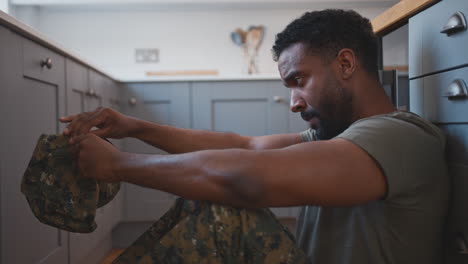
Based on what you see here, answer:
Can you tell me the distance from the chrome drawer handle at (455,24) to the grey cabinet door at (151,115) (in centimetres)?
182

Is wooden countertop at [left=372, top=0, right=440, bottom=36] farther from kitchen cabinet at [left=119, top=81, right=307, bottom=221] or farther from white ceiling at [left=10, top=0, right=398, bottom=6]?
white ceiling at [left=10, top=0, right=398, bottom=6]

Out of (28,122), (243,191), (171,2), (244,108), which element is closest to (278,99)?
(244,108)

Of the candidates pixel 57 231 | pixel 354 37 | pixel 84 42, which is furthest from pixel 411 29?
pixel 84 42

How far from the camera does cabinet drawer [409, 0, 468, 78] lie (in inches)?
33.4

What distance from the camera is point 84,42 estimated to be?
10.8 feet

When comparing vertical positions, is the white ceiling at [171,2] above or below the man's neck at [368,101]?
above

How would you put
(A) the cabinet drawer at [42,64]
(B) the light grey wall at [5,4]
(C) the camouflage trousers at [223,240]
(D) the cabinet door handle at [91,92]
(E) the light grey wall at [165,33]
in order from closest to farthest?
(C) the camouflage trousers at [223,240] → (A) the cabinet drawer at [42,64] → (D) the cabinet door handle at [91,92] → (B) the light grey wall at [5,4] → (E) the light grey wall at [165,33]

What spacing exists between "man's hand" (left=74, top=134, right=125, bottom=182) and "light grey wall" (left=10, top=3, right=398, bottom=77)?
256 cm

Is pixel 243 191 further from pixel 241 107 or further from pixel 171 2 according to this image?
pixel 171 2

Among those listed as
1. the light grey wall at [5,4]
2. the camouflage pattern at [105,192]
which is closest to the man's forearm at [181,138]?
the camouflage pattern at [105,192]

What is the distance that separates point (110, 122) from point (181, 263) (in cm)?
53

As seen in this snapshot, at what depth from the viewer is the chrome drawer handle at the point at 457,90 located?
32.8 inches

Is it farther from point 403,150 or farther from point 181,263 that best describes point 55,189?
point 403,150

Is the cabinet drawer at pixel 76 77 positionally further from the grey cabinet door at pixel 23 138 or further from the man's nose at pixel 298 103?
the man's nose at pixel 298 103
